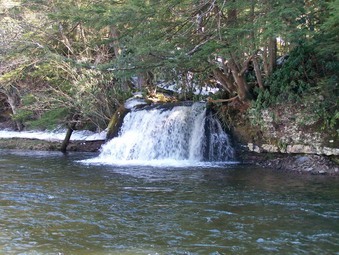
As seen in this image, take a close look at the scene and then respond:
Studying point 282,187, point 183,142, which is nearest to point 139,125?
point 183,142

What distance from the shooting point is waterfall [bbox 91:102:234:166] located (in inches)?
511

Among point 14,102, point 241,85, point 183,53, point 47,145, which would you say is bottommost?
point 47,145

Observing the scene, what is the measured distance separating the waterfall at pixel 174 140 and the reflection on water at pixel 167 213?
2750 mm

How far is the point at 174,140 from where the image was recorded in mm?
13289

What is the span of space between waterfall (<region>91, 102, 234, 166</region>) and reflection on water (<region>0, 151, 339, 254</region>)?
2750 millimetres

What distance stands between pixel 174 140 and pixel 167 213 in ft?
23.1

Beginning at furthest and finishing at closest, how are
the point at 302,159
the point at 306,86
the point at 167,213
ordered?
the point at 306,86 < the point at 302,159 < the point at 167,213

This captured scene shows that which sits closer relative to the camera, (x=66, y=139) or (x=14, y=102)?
(x=66, y=139)

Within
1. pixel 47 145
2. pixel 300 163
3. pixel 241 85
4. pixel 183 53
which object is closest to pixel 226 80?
pixel 241 85

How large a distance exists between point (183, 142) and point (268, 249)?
862cm

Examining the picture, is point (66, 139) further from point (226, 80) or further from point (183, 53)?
point (183, 53)

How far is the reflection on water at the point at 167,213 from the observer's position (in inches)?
191

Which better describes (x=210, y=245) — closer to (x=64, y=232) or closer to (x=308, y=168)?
(x=64, y=232)

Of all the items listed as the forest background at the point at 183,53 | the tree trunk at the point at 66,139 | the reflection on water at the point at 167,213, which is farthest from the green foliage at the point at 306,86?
the tree trunk at the point at 66,139
